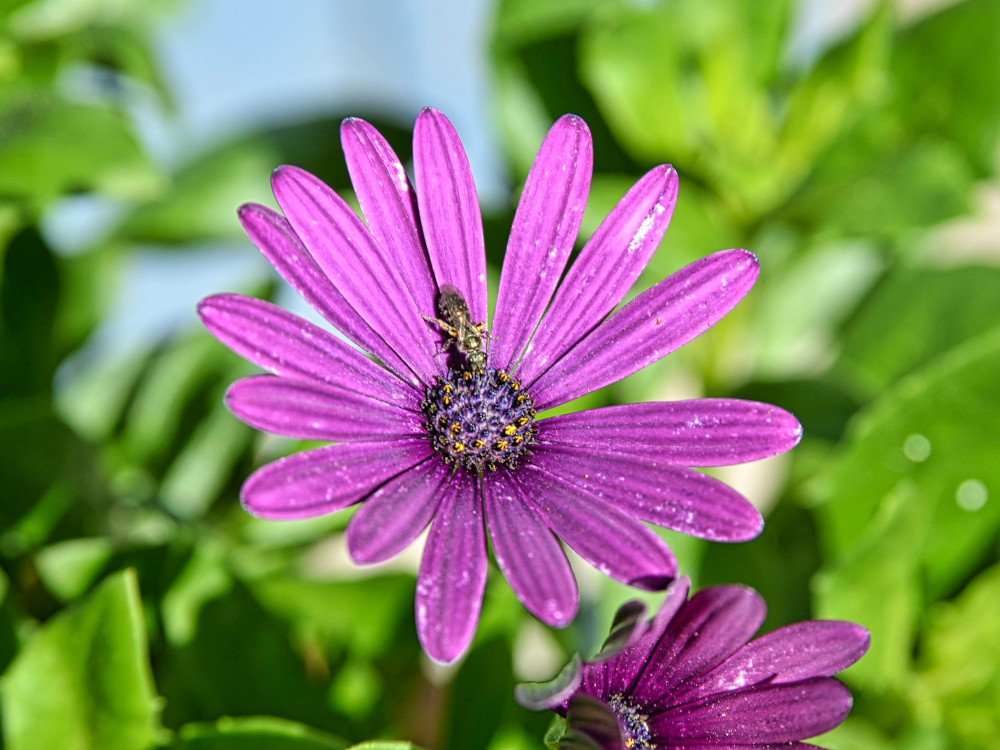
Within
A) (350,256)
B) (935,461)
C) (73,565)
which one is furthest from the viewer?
(935,461)

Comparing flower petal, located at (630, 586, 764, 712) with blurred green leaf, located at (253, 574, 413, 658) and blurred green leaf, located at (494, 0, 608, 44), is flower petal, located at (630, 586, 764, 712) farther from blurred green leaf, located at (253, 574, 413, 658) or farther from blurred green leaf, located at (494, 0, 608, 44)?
blurred green leaf, located at (494, 0, 608, 44)

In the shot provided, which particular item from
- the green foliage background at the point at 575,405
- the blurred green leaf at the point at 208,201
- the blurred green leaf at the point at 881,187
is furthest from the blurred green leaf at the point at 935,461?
the blurred green leaf at the point at 208,201

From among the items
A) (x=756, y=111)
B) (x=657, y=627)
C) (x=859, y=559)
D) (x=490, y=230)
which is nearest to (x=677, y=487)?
(x=657, y=627)

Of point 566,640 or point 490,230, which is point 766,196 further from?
point 566,640

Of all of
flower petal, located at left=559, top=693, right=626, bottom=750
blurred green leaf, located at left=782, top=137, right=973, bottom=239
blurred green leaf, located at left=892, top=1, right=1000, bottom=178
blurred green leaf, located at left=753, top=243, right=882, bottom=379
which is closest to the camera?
flower petal, located at left=559, top=693, right=626, bottom=750

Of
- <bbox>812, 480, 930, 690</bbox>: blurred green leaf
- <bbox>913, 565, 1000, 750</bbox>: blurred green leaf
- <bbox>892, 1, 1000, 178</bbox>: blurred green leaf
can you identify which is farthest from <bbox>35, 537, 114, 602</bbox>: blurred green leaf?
<bbox>892, 1, 1000, 178</bbox>: blurred green leaf

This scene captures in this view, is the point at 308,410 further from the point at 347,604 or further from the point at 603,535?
the point at 347,604

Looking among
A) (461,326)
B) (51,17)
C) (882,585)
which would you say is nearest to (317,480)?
(461,326)
